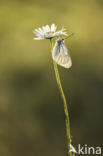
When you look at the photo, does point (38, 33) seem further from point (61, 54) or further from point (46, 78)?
point (46, 78)

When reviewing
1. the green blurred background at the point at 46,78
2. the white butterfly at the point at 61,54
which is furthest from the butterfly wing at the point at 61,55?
the green blurred background at the point at 46,78

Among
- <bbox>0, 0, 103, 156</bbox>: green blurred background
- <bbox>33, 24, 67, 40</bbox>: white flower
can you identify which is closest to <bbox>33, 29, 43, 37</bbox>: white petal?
<bbox>33, 24, 67, 40</bbox>: white flower

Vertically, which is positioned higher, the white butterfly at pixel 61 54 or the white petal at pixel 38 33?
the white petal at pixel 38 33

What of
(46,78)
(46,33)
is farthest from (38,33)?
(46,78)

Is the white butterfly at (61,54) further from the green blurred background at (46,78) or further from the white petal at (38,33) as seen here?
the green blurred background at (46,78)

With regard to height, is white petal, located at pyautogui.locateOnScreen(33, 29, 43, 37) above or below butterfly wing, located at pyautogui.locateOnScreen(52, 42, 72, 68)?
above

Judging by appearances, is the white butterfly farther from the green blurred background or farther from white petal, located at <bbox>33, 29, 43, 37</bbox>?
the green blurred background

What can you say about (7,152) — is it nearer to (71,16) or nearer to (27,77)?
(27,77)
